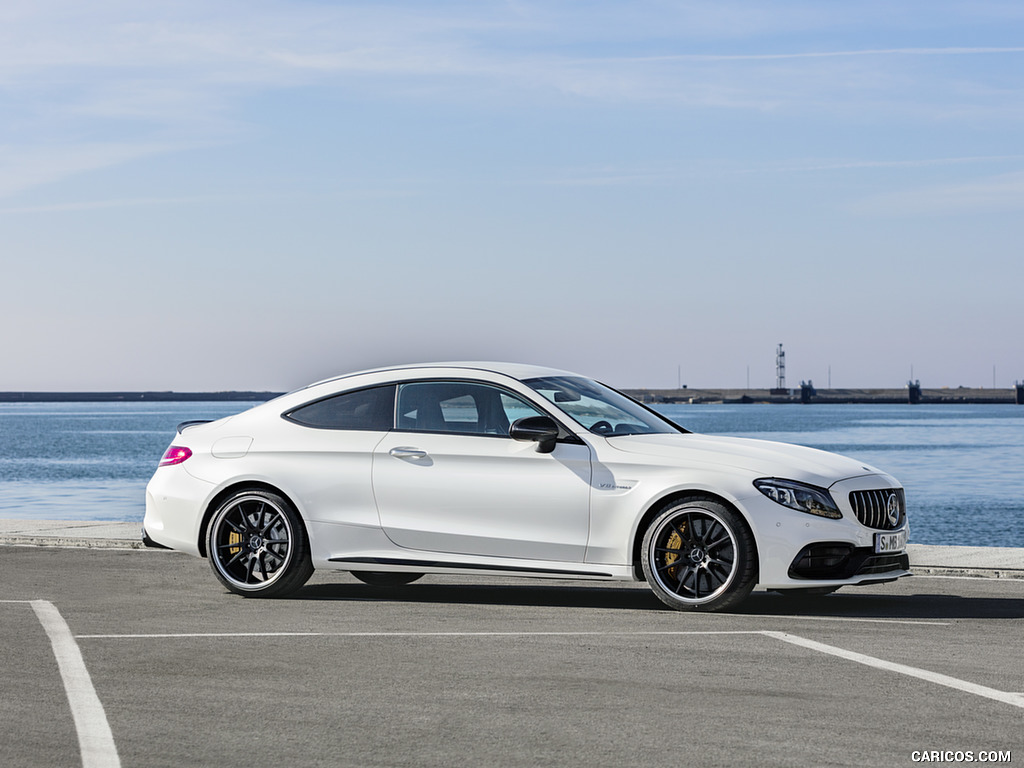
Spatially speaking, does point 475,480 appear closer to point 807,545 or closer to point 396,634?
point 396,634

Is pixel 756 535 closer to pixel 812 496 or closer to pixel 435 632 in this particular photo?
pixel 812 496

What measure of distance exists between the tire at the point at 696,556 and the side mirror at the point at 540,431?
91 cm

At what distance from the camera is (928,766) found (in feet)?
17.3

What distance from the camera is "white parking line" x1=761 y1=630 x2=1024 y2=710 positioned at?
6562 millimetres

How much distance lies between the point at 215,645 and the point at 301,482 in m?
2.42

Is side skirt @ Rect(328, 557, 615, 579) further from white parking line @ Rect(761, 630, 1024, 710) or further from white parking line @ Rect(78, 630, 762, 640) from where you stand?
white parking line @ Rect(761, 630, 1024, 710)

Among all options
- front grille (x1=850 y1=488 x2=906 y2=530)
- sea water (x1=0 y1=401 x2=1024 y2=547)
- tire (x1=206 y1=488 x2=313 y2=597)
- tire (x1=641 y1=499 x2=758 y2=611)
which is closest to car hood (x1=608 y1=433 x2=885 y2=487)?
front grille (x1=850 y1=488 x2=906 y2=530)

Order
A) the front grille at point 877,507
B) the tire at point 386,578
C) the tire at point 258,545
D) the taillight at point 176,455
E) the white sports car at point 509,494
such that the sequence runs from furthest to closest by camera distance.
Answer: the tire at point 386,578
the taillight at point 176,455
the tire at point 258,545
the front grille at point 877,507
the white sports car at point 509,494

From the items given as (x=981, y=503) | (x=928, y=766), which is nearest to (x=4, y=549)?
(x=928, y=766)

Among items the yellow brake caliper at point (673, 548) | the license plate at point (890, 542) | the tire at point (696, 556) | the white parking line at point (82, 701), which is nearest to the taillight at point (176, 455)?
the white parking line at point (82, 701)

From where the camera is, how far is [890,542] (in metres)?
9.72

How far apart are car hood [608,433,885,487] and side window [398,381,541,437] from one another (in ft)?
2.62

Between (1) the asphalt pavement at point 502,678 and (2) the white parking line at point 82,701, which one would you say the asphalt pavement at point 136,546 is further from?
(2) the white parking line at point 82,701

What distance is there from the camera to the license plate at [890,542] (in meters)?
9.56
